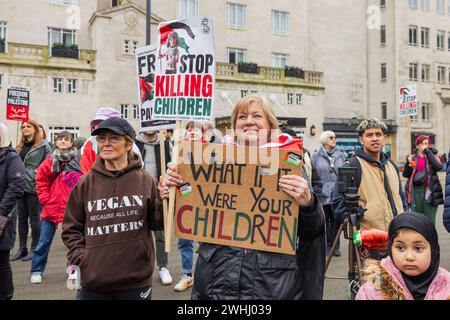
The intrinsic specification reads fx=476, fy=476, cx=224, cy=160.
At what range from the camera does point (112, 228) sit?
3359 millimetres

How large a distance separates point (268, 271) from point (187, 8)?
3161 centimetres

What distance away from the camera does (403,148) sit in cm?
3994

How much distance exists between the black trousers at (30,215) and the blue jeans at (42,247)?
130 cm

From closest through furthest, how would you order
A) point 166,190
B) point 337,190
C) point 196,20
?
1. point 166,190
2. point 196,20
3. point 337,190

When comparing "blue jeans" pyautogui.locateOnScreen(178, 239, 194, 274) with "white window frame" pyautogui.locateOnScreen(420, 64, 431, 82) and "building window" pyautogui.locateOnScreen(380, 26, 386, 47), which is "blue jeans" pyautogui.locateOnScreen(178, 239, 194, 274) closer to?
"building window" pyautogui.locateOnScreen(380, 26, 386, 47)

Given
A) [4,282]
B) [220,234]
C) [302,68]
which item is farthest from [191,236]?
[302,68]

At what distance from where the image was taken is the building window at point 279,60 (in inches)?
1388

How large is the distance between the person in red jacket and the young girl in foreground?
4826 millimetres

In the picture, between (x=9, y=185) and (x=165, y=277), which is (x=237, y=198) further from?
(x=165, y=277)

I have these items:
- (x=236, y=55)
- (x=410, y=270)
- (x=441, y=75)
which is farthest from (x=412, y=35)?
(x=410, y=270)

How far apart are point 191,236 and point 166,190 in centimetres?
39

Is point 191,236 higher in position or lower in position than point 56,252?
higher

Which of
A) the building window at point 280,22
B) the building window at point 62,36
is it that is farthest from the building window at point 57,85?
the building window at point 280,22
